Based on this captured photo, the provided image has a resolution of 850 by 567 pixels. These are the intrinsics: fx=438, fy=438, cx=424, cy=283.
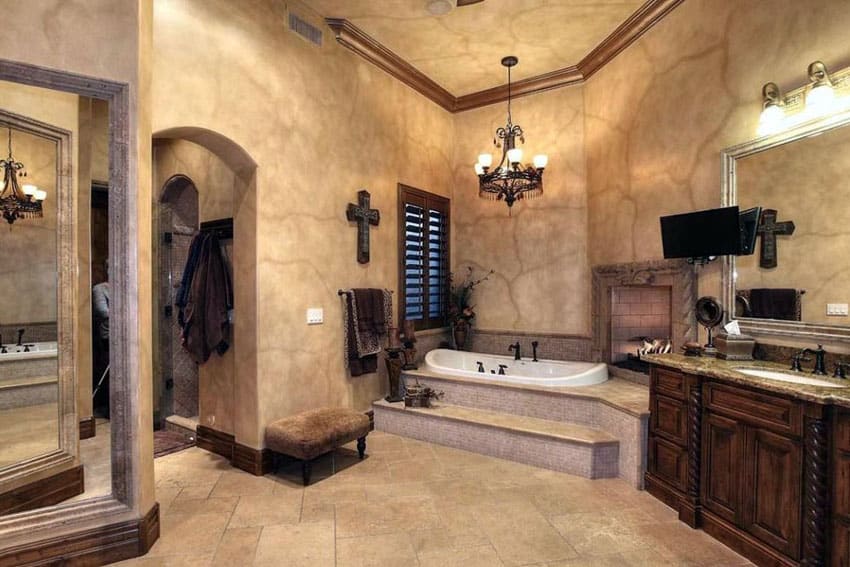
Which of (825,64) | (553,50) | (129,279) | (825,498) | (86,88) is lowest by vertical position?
(825,498)

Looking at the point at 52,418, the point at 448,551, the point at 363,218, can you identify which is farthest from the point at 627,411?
the point at 52,418

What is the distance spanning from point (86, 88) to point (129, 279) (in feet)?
3.25

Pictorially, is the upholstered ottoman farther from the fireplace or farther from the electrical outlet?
the electrical outlet

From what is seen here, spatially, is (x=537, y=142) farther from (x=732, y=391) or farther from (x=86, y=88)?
(x=86, y=88)

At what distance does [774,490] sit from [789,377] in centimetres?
63

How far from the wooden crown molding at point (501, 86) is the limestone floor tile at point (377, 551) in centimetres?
395

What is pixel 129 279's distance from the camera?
229 centimetres

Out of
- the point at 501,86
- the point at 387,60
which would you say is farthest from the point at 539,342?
the point at 387,60

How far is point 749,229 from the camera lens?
9.45ft

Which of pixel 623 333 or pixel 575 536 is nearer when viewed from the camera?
pixel 575 536

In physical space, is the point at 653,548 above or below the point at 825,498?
below

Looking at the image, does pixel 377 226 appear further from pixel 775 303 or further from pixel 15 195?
pixel 775 303

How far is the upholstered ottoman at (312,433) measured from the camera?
3047 mm

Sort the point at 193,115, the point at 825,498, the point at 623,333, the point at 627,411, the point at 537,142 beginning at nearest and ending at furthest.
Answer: the point at 825,498 → the point at 193,115 → the point at 627,411 → the point at 623,333 → the point at 537,142
